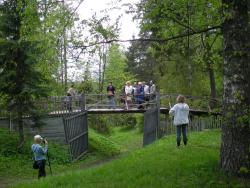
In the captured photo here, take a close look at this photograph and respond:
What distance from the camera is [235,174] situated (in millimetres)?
8711

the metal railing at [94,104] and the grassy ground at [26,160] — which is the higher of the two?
the metal railing at [94,104]

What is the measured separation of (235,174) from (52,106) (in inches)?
612

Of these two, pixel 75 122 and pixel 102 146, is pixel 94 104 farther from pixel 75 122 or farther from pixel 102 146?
pixel 75 122

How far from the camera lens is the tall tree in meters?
19.5

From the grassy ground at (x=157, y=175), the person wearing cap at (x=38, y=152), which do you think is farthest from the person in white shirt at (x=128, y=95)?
the grassy ground at (x=157, y=175)

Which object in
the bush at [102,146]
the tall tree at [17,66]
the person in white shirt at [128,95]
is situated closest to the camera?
the tall tree at [17,66]

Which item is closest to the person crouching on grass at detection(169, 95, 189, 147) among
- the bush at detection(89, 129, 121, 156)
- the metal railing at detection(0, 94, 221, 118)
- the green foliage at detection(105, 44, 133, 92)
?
the metal railing at detection(0, 94, 221, 118)

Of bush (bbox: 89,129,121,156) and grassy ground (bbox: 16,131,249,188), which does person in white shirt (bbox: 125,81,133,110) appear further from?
grassy ground (bbox: 16,131,249,188)

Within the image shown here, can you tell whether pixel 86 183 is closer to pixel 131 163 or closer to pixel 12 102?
pixel 131 163

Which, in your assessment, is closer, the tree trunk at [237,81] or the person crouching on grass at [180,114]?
the tree trunk at [237,81]

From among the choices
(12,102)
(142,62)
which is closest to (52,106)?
(12,102)

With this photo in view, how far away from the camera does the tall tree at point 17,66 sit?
64.1 ft

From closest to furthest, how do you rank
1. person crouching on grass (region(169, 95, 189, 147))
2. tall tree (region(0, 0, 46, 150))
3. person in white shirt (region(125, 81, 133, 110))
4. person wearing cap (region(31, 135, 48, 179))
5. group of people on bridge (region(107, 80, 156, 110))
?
1. person wearing cap (region(31, 135, 48, 179))
2. person crouching on grass (region(169, 95, 189, 147))
3. tall tree (region(0, 0, 46, 150))
4. group of people on bridge (region(107, 80, 156, 110))
5. person in white shirt (region(125, 81, 133, 110))

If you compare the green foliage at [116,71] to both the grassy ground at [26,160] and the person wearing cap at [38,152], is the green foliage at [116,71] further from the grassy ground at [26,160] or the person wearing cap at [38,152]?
the person wearing cap at [38,152]
